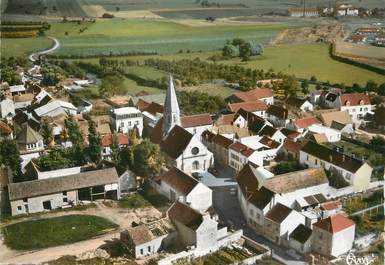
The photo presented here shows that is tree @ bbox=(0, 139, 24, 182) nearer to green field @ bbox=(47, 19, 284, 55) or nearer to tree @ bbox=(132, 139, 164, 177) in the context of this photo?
tree @ bbox=(132, 139, 164, 177)

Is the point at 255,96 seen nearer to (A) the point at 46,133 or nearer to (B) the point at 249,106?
(B) the point at 249,106

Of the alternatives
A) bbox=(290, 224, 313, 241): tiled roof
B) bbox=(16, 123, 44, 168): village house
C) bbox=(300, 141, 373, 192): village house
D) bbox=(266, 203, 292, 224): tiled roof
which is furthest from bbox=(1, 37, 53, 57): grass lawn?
bbox=(290, 224, 313, 241): tiled roof

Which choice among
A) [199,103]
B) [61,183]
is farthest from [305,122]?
[61,183]

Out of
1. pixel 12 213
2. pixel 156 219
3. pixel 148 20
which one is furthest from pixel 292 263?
pixel 148 20

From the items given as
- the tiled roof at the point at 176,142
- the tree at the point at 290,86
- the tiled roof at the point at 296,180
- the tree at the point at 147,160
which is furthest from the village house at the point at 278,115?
the tree at the point at 147,160

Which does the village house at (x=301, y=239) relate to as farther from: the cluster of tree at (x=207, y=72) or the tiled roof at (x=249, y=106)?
the cluster of tree at (x=207, y=72)
